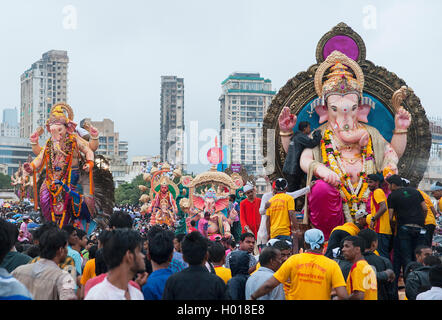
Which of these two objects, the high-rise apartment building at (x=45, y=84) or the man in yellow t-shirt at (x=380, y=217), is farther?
the high-rise apartment building at (x=45, y=84)

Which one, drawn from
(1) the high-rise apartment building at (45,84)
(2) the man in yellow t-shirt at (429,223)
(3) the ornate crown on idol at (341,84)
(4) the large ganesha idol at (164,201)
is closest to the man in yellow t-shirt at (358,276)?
(2) the man in yellow t-shirt at (429,223)

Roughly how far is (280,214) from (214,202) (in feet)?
36.6

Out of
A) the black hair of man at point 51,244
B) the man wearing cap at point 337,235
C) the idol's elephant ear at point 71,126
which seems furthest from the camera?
the idol's elephant ear at point 71,126

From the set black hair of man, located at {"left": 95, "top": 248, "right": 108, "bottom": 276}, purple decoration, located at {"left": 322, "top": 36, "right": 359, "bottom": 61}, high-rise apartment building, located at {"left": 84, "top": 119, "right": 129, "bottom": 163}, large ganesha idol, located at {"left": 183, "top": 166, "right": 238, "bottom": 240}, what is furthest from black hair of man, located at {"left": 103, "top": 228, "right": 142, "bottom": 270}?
high-rise apartment building, located at {"left": 84, "top": 119, "right": 129, "bottom": 163}

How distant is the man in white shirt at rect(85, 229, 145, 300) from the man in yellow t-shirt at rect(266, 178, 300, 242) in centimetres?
501

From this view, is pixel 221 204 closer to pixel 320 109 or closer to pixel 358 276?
pixel 320 109

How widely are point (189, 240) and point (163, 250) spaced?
0.30 meters

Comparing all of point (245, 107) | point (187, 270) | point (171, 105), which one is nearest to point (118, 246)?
point (187, 270)

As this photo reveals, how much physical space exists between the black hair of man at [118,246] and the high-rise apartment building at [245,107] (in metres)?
99.7

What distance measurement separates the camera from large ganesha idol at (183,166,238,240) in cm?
1920

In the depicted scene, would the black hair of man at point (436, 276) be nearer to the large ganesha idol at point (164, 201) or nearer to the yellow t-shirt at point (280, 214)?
the yellow t-shirt at point (280, 214)

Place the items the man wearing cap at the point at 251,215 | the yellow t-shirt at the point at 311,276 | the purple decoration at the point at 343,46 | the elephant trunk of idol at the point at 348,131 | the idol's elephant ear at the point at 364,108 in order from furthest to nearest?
1. the purple decoration at the point at 343,46
2. the idol's elephant ear at the point at 364,108
3. the elephant trunk of idol at the point at 348,131
4. the man wearing cap at the point at 251,215
5. the yellow t-shirt at the point at 311,276

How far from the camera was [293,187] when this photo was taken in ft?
38.8

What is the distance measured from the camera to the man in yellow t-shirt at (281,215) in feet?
29.9
